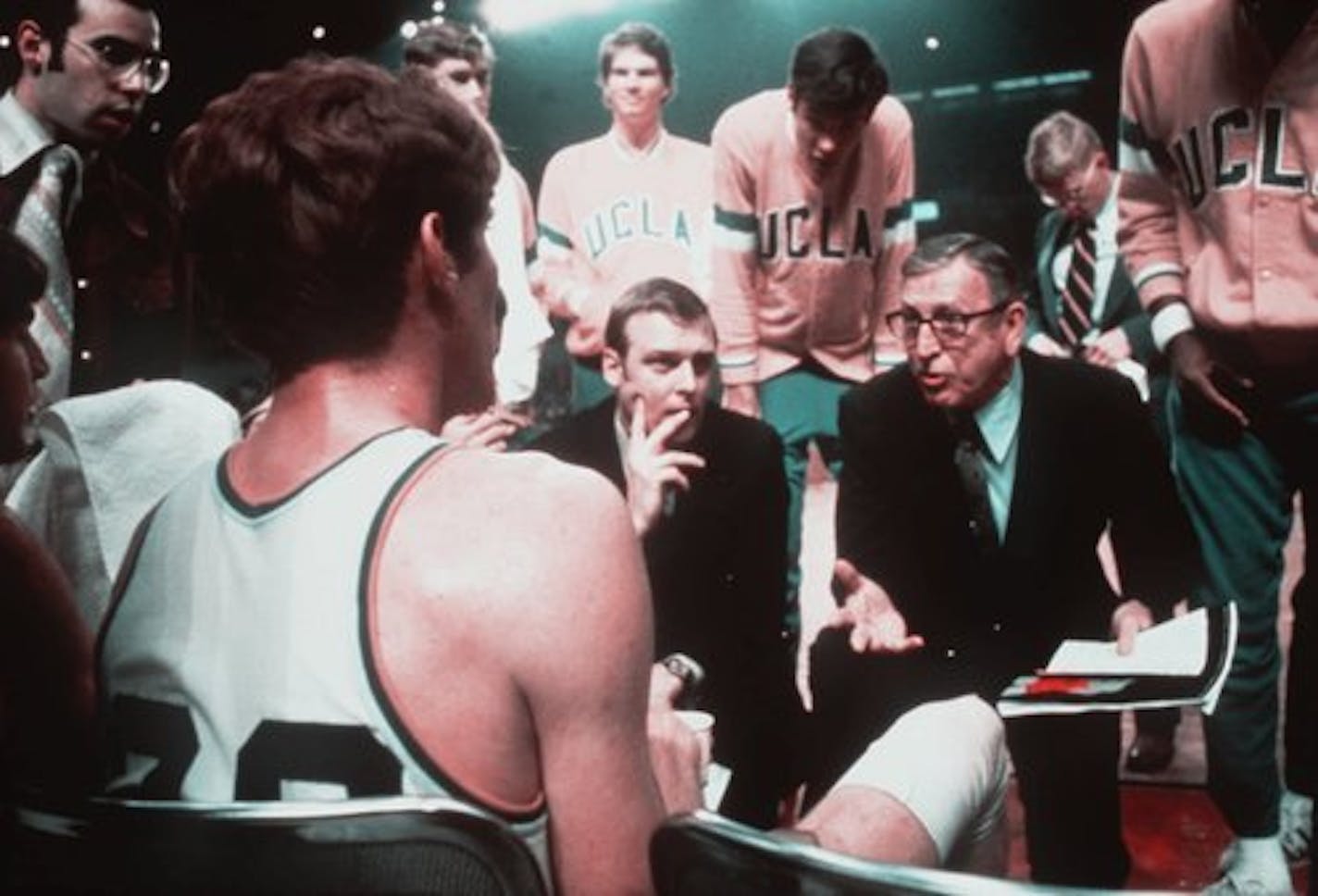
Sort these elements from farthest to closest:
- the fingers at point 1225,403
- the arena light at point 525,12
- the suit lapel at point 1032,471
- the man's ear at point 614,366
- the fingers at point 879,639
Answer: the arena light at point 525,12, the man's ear at point 614,366, the suit lapel at point 1032,471, the fingers at point 1225,403, the fingers at point 879,639

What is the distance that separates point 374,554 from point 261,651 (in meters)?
0.12

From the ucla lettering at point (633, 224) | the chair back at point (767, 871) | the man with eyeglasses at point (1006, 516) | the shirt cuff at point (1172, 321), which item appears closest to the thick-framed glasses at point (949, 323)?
the man with eyeglasses at point (1006, 516)

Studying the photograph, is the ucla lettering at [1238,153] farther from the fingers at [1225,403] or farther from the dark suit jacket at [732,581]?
the dark suit jacket at [732,581]

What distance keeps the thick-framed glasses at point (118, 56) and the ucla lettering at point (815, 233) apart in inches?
44.7

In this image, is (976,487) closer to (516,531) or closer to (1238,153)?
(1238,153)

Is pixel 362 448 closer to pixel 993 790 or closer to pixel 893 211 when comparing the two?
pixel 993 790

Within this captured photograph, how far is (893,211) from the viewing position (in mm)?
2625

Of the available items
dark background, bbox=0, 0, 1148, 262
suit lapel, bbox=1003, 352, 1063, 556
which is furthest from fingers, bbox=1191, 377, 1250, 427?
dark background, bbox=0, 0, 1148, 262

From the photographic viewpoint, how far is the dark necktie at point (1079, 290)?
2.86 meters

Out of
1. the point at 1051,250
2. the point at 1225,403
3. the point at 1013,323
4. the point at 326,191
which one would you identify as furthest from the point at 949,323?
the point at 326,191

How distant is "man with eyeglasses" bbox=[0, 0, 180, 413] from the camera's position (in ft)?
6.81

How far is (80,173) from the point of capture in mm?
2113

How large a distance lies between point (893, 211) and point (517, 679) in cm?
181

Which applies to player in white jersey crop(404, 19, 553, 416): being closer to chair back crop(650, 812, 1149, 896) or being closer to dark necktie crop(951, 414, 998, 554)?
dark necktie crop(951, 414, 998, 554)
